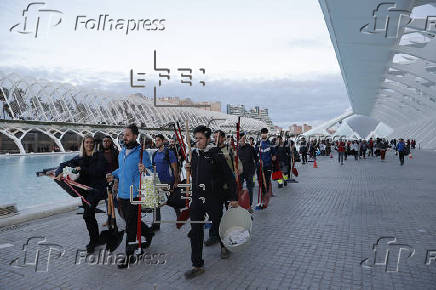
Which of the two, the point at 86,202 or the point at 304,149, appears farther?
the point at 304,149

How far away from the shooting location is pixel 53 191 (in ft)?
34.4

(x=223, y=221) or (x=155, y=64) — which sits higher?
(x=155, y=64)

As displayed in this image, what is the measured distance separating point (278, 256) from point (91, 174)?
3.08 meters

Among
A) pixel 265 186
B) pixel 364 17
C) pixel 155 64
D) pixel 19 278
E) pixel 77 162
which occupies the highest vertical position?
pixel 364 17

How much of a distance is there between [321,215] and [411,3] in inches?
582

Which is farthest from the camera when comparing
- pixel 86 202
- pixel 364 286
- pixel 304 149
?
pixel 304 149

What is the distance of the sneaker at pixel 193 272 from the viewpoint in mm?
3865

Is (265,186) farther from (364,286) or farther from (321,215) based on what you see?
(364,286)

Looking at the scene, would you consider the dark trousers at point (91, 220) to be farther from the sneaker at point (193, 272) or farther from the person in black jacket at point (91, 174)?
the sneaker at point (193, 272)

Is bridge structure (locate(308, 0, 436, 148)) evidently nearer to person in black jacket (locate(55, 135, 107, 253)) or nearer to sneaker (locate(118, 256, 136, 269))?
person in black jacket (locate(55, 135, 107, 253))

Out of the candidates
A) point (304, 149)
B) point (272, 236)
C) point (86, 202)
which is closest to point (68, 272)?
point (86, 202)

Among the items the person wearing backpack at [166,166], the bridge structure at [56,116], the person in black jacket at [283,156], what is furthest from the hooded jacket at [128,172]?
the bridge structure at [56,116]

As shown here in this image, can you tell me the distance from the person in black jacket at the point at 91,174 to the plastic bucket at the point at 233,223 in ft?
6.62

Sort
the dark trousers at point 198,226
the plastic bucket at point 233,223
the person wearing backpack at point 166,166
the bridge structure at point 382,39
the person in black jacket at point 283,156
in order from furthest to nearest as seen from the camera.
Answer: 1. the bridge structure at point 382,39
2. the person in black jacket at point 283,156
3. the person wearing backpack at point 166,166
4. the plastic bucket at point 233,223
5. the dark trousers at point 198,226
